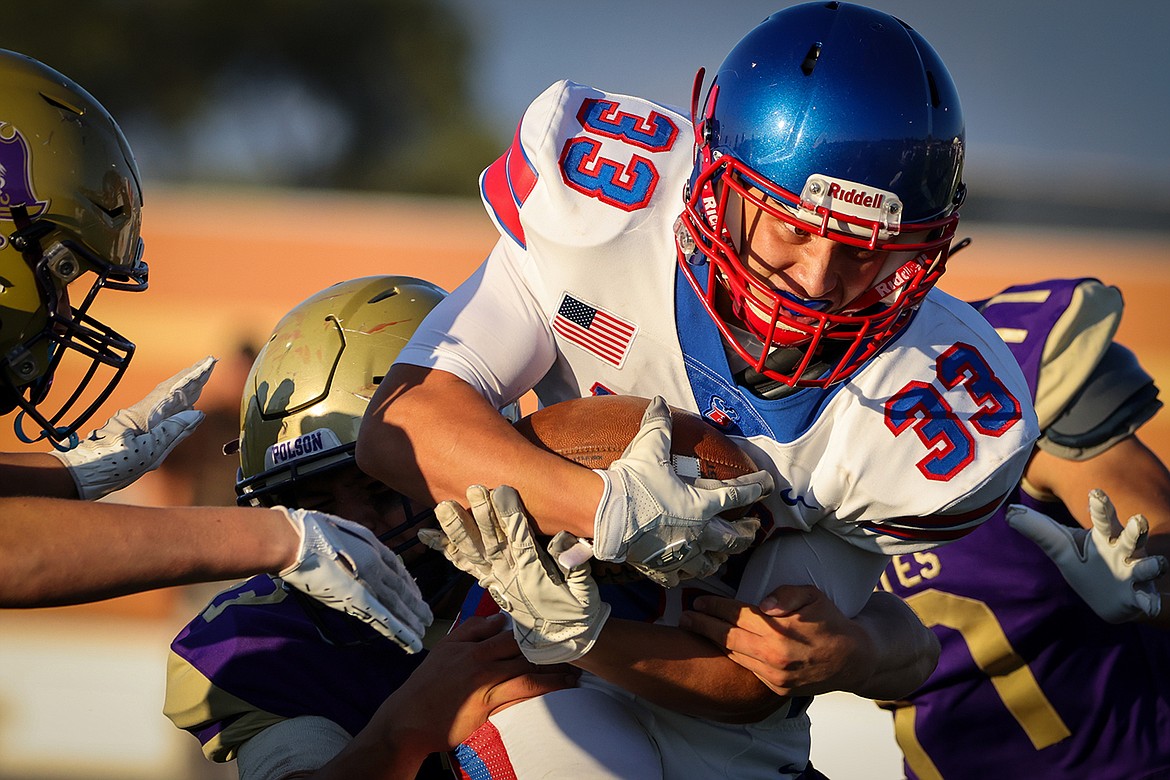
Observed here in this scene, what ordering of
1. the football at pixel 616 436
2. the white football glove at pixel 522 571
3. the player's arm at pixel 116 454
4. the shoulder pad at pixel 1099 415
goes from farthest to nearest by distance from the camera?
the shoulder pad at pixel 1099 415
the player's arm at pixel 116 454
the football at pixel 616 436
the white football glove at pixel 522 571

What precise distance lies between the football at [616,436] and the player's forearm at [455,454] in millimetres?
77

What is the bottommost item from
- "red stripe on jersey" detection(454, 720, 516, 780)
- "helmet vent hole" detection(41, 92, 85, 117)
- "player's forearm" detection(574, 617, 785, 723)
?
"red stripe on jersey" detection(454, 720, 516, 780)

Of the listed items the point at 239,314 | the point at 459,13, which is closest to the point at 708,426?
the point at 239,314

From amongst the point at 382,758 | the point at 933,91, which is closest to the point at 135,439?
the point at 382,758

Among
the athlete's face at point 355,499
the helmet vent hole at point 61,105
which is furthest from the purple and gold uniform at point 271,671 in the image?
the helmet vent hole at point 61,105

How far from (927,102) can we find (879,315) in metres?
0.37

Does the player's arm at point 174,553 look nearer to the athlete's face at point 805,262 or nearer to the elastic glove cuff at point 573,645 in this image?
the elastic glove cuff at point 573,645

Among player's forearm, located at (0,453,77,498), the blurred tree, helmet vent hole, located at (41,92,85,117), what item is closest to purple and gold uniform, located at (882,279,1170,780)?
player's forearm, located at (0,453,77,498)

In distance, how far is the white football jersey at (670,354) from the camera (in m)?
2.04

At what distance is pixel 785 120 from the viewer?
204cm

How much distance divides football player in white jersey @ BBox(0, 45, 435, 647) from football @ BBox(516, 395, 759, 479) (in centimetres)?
32

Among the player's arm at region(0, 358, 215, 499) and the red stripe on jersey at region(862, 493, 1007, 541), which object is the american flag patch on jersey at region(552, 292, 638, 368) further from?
the player's arm at region(0, 358, 215, 499)

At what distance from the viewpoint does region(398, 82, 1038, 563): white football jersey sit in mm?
2045

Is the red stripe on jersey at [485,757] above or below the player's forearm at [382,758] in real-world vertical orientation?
above
